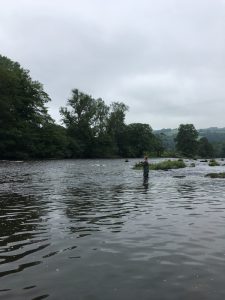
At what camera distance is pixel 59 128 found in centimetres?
12300

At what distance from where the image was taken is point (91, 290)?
23.6 ft

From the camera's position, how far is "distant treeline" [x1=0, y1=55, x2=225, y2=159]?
3691 inches

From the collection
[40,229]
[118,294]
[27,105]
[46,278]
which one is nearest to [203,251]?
[118,294]

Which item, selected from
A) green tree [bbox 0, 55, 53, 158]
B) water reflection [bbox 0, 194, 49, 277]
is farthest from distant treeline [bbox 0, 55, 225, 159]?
water reflection [bbox 0, 194, 49, 277]

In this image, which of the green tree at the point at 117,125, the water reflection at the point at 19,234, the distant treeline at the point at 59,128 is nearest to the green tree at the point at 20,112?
the distant treeline at the point at 59,128

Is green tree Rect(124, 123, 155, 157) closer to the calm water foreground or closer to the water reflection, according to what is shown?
the water reflection

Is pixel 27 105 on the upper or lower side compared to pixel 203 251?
upper

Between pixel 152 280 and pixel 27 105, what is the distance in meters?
101

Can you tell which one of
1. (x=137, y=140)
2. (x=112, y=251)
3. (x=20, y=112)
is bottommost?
(x=112, y=251)

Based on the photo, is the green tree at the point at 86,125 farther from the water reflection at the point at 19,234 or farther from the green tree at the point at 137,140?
the water reflection at the point at 19,234

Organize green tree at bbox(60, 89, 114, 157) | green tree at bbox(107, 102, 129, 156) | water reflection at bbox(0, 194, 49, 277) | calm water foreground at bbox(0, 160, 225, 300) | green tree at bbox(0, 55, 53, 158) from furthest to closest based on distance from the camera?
1. green tree at bbox(107, 102, 129, 156)
2. green tree at bbox(60, 89, 114, 157)
3. green tree at bbox(0, 55, 53, 158)
4. water reflection at bbox(0, 194, 49, 277)
5. calm water foreground at bbox(0, 160, 225, 300)

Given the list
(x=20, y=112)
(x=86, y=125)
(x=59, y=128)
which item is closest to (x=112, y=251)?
(x=20, y=112)

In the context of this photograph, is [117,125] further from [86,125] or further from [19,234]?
[19,234]

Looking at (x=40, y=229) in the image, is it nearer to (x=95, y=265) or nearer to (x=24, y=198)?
(x=95, y=265)
